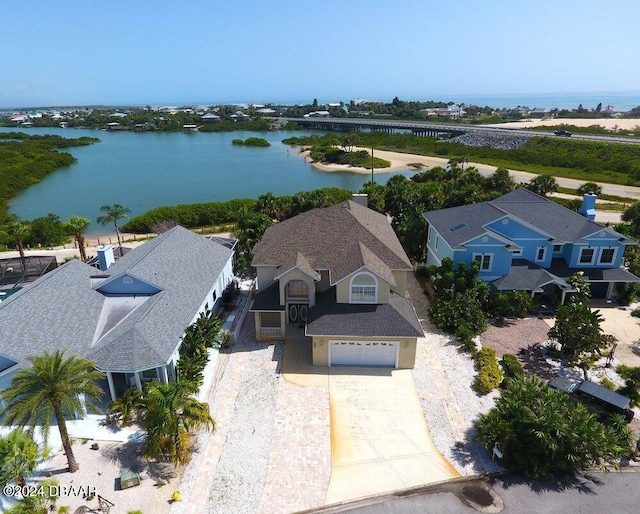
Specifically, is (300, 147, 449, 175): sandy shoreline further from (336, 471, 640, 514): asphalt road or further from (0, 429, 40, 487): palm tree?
(0, 429, 40, 487): palm tree

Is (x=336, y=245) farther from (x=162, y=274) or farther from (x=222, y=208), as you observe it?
(x=222, y=208)

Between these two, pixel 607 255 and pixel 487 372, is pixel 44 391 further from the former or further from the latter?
pixel 607 255

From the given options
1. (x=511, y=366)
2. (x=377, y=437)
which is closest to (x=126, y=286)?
(x=377, y=437)

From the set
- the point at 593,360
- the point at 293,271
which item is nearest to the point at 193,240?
the point at 293,271

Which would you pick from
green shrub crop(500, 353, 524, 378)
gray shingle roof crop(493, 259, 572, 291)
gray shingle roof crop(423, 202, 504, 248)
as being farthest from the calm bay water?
green shrub crop(500, 353, 524, 378)

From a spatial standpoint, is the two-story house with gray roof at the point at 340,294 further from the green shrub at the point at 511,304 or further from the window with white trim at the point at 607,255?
the window with white trim at the point at 607,255

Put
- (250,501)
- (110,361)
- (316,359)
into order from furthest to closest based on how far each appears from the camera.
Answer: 1. (316,359)
2. (110,361)
3. (250,501)

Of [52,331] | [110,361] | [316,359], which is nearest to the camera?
[110,361]
